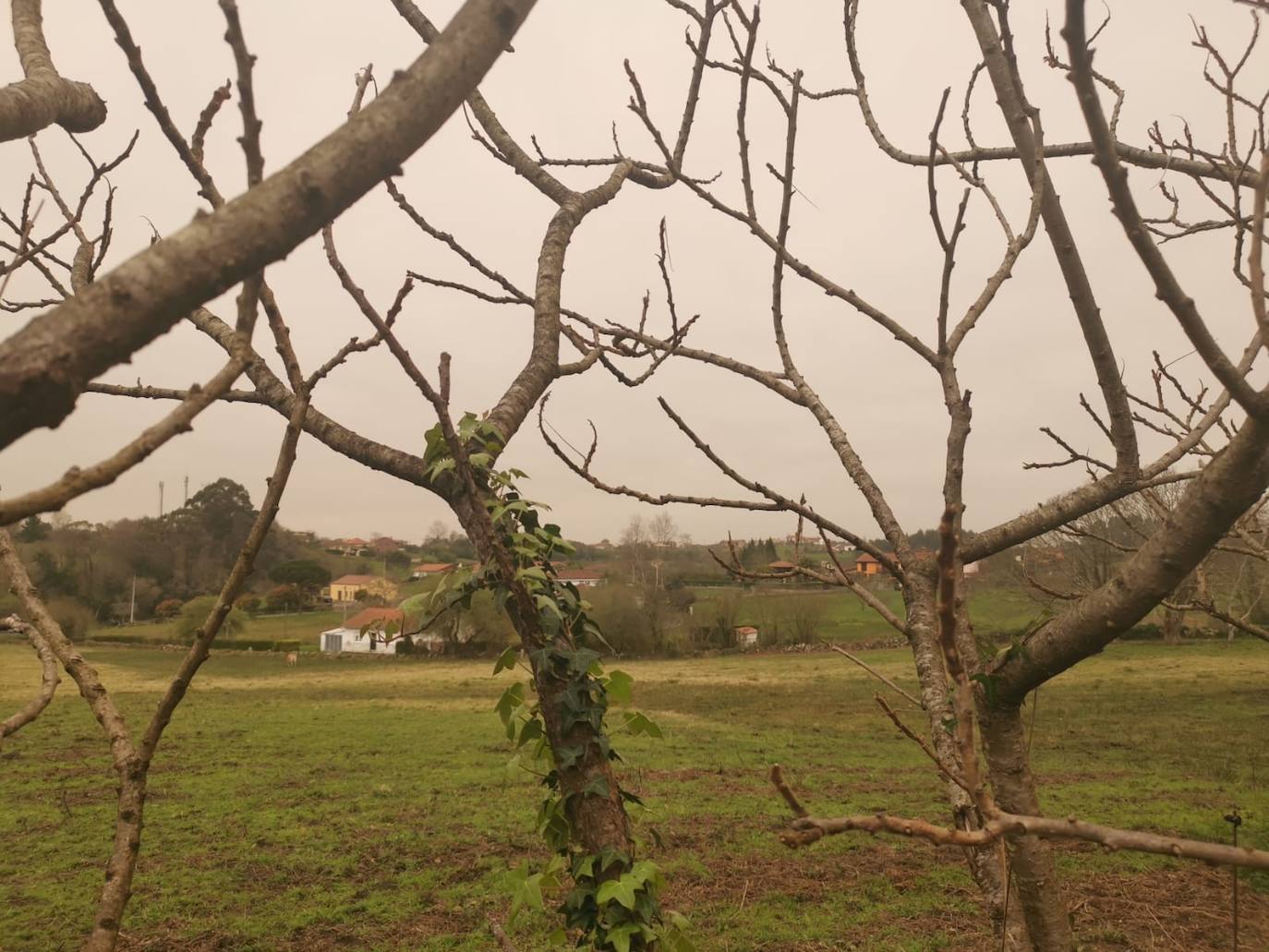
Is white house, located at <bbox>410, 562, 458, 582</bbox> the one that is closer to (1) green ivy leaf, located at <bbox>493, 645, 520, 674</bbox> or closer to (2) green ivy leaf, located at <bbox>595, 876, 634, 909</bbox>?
(1) green ivy leaf, located at <bbox>493, 645, 520, 674</bbox>

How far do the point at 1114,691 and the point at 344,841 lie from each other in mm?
20550

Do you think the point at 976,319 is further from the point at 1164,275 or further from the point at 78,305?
the point at 78,305

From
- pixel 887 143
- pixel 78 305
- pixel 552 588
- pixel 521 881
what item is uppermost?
pixel 887 143

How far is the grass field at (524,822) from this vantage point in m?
7.06

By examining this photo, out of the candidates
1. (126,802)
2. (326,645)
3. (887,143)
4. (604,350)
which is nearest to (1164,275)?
(126,802)

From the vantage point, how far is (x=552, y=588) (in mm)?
2447

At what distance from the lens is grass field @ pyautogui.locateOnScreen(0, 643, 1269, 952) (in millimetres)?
7059

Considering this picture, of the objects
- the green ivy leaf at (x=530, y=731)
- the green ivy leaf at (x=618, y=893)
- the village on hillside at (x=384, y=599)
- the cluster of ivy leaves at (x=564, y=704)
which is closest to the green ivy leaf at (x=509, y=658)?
the cluster of ivy leaves at (x=564, y=704)

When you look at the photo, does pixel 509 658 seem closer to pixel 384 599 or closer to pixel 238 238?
pixel 238 238

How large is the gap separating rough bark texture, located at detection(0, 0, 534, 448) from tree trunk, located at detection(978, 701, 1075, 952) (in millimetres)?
1567

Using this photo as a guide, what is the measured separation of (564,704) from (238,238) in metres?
1.64

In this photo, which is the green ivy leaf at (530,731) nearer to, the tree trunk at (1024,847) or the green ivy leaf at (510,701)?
the green ivy leaf at (510,701)

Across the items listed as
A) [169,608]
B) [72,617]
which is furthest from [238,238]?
[169,608]

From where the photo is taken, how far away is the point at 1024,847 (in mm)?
1663
